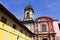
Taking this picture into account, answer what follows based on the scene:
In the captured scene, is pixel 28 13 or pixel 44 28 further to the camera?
pixel 28 13

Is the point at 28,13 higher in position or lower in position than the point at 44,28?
higher

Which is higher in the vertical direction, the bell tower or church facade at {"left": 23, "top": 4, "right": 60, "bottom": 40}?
the bell tower

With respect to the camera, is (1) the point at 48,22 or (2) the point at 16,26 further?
(1) the point at 48,22

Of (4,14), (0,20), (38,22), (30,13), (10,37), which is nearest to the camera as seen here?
(0,20)

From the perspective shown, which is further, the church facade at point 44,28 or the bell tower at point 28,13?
the bell tower at point 28,13

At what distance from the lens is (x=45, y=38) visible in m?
24.9

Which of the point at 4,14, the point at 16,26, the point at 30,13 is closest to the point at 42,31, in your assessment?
the point at 30,13

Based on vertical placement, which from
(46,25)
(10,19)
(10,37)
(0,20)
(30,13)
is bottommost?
(10,37)

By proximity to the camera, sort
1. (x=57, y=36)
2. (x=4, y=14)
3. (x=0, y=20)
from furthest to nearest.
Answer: (x=57, y=36)
(x=4, y=14)
(x=0, y=20)

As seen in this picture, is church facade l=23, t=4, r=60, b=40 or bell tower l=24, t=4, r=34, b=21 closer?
church facade l=23, t=4, r=60, b=40

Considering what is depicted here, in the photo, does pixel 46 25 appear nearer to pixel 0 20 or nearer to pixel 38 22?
pixel 38 22

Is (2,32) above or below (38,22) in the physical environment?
below

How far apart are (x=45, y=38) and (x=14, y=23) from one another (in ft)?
40.3

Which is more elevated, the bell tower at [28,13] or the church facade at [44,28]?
the bell tower at [28,13]
